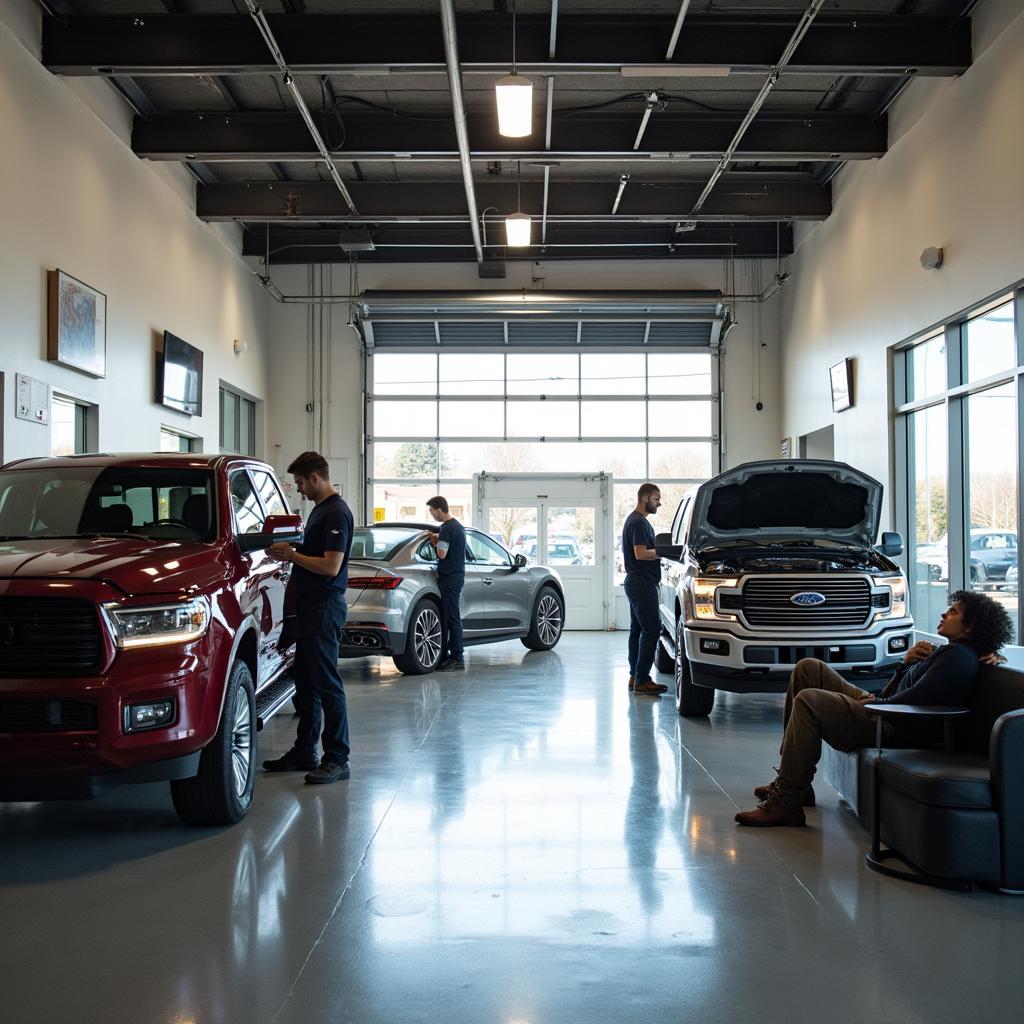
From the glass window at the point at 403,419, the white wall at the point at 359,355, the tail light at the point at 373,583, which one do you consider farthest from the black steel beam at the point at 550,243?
the tail light at the point at 373,583

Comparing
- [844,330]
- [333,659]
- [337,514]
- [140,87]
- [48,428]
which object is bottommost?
[333,659]

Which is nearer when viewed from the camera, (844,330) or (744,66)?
(744,66)

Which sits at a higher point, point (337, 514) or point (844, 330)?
point (844, 330)

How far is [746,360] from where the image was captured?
1902 cm

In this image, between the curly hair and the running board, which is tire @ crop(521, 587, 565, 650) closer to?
the running board

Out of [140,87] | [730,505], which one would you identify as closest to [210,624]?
[730,505]

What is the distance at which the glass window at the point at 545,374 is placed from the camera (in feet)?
63.6

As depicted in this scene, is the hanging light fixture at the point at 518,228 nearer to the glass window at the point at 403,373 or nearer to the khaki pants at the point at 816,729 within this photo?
the glass window at the point at 403,373

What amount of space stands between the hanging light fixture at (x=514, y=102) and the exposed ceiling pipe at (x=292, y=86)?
2.16 m

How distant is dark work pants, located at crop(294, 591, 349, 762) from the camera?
6.22 meters

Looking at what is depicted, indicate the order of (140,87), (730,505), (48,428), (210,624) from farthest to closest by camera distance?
(140,87) < (48,428) < (730,505) < (210,624)

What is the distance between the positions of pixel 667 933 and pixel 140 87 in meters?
11.4

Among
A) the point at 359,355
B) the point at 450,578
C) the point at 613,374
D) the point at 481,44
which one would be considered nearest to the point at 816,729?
the point at 450,578

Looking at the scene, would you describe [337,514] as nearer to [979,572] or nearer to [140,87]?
[979,572]
